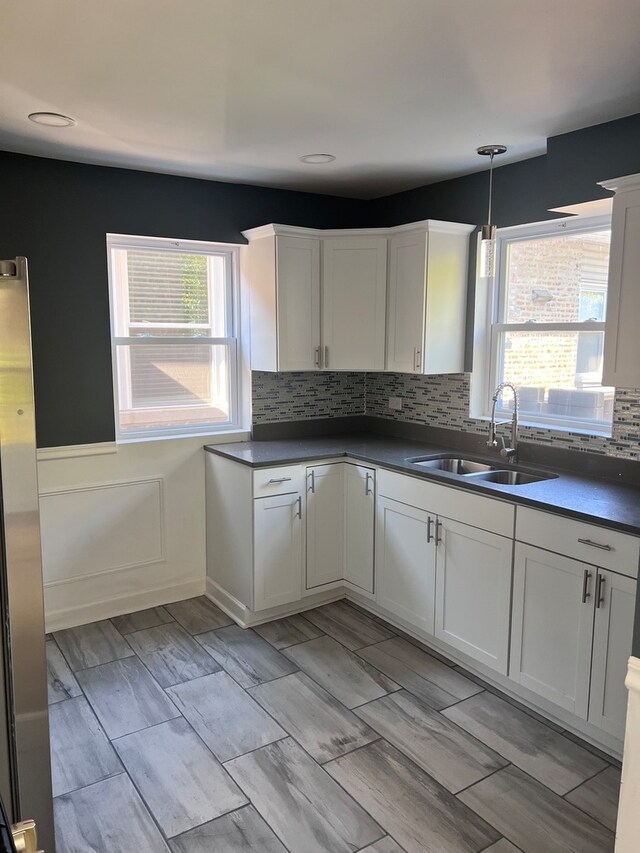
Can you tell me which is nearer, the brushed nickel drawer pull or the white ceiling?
the white ceiling

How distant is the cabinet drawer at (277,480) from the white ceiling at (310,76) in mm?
1595

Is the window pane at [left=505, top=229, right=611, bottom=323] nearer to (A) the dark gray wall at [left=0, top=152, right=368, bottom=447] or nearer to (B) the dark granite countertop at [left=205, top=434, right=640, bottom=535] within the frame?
(B) the dark granite countertop at [left=205, top=434, right=640, bottom=535]

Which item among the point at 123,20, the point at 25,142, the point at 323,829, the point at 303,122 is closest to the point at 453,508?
the point at 323,829

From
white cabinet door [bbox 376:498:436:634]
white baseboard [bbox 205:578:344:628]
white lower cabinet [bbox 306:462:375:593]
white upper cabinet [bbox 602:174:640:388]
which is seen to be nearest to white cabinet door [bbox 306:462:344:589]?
white lower cabinet [bbox 306:462:375:593]

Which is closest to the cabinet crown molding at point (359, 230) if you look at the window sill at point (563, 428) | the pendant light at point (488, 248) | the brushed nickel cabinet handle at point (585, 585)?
the pendant light at point (488, 248)

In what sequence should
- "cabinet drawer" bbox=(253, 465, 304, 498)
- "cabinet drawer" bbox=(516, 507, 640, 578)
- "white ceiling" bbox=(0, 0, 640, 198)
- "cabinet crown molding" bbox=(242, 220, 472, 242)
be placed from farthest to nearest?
"cabinet crown molding" bbox=(242, 220, 472, 242), "cabinet drawer" bbox=(253, 465, 304, 498), "cabinet drawer" bbox=(516, 507, 640, 578), "white ceiling" bbox=(0, 0, 640, 198)

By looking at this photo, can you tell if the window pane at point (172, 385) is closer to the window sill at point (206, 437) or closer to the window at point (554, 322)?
the window sill at point (206, 437)

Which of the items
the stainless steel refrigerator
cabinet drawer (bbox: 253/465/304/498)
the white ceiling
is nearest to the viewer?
the stainless steel refrigerator

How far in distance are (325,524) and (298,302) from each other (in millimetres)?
1300

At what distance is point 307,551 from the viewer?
11.9ft

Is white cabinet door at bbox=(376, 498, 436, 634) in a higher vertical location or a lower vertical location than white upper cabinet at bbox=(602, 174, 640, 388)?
lower

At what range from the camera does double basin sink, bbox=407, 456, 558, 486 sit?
10.6ft

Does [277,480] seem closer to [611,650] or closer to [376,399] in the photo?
[376,399]

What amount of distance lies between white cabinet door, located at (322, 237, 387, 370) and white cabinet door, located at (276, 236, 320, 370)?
0.19ft
